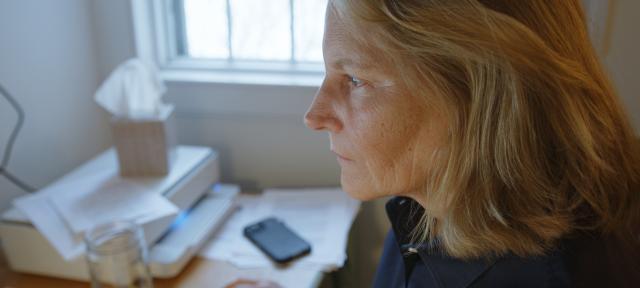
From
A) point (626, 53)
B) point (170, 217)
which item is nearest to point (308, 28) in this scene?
point (170, 217)

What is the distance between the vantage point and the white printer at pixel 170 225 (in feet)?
3.76

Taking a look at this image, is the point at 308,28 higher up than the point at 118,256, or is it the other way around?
the point at 308,28

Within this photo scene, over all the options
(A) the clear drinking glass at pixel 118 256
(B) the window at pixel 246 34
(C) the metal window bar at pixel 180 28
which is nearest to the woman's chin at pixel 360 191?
(A) the clear drinking glass at pixel 118 256

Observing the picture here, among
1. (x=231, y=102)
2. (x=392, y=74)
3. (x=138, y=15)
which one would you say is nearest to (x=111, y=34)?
(x=138, y=15)

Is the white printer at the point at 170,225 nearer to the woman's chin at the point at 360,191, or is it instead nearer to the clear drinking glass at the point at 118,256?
the clear drinking glass at the point at 118,256

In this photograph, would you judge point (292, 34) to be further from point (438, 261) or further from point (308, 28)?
point (438, 261)

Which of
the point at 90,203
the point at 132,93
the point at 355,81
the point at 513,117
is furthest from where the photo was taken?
the point at 132,93

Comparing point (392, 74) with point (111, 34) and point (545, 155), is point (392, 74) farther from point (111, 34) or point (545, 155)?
point (111, 34)

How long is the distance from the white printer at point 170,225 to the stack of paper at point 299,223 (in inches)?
1.6

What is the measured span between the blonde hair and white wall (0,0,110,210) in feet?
2.81

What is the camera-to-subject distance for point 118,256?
1080 millimetres

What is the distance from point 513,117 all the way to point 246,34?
1.07 meters

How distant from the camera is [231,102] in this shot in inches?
59.6

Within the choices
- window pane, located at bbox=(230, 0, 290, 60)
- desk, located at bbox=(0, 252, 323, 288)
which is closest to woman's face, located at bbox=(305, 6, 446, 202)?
desk, located at bbox=(0, 252, 323, 288)
